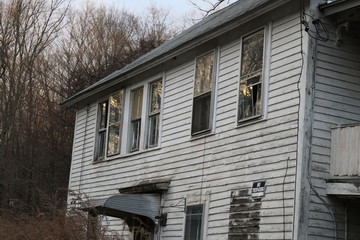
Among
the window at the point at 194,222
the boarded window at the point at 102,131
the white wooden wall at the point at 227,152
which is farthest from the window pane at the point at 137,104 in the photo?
the window at the point at 194,222

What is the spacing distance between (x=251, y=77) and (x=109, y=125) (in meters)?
7.35

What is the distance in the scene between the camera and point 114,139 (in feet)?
62.6

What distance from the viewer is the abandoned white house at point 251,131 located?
445 inches

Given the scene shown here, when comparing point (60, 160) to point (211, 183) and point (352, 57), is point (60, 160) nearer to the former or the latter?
point (211, 183)

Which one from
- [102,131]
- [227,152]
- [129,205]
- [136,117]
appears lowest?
[129,205]

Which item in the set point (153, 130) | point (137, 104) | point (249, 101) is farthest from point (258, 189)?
point (137, 104)

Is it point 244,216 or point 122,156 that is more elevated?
point 122,156

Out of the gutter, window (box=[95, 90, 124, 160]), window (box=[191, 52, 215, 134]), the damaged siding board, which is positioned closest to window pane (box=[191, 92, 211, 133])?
window (box=[191, 52, 215, 134])

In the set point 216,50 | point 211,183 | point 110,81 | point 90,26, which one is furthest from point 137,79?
point 90,26

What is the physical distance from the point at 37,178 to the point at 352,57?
26403 mm

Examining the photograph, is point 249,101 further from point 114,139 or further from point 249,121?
point 114,139

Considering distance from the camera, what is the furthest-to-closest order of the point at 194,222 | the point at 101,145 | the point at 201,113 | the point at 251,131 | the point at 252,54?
the point at 101,145, the point at 201,113, the point at 194,222, the point at 252,54, the point at 251,131

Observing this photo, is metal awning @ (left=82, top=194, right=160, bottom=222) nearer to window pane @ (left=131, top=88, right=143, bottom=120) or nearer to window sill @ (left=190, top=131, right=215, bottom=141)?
window sill @ (left=190, top=131, right=215, bottom=141)

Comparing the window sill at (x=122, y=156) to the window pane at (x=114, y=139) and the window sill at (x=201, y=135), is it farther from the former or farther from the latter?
the window sill at (x=201, y=135)
